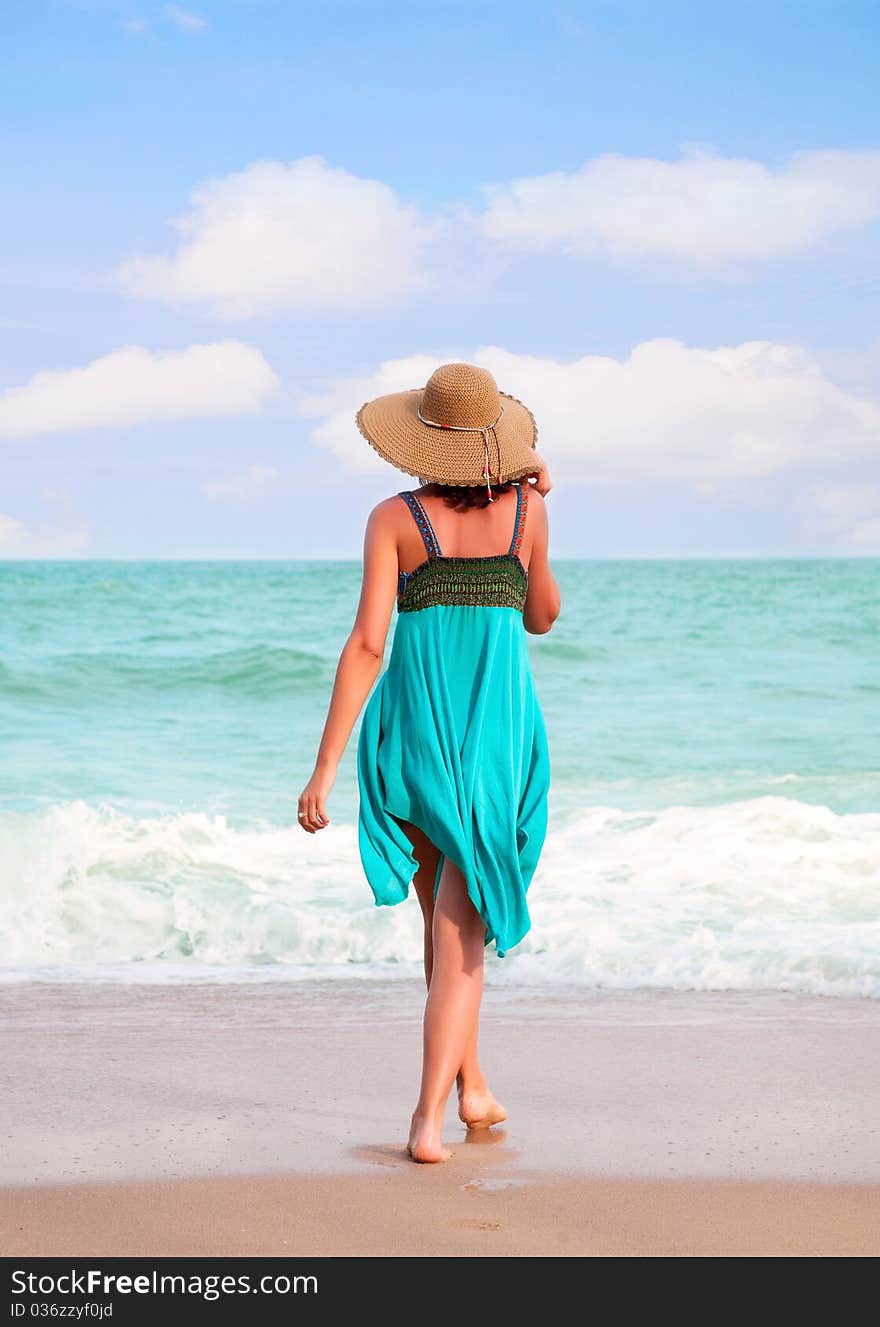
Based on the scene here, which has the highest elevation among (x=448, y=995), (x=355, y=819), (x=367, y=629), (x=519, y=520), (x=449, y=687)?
(x=519, y=520)

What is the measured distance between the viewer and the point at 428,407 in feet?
10.7

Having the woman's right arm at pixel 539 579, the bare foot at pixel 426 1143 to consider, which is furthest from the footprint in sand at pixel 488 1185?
the woman's right arm at pixel 539 579

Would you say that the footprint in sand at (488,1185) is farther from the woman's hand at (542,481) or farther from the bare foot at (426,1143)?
the woman's hand at (542,481)

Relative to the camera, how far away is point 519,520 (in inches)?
128

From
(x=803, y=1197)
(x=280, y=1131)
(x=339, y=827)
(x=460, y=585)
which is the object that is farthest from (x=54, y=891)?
(x=803, y=1197)

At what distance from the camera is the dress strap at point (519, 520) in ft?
10.7

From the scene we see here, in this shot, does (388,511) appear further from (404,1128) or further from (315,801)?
(404,1128)

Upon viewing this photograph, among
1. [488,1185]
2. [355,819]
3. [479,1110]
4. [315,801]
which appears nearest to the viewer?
[488,1185]

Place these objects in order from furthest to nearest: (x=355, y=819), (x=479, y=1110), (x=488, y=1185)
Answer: (x=355, y=819)
(x=479, y=1110)
(x=488, y=1185)

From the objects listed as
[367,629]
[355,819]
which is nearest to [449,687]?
[367,629]

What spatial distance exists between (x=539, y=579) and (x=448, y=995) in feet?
3.14

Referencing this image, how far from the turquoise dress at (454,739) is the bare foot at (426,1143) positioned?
1.35ft

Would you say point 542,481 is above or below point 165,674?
above

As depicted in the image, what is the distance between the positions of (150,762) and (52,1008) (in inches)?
239
